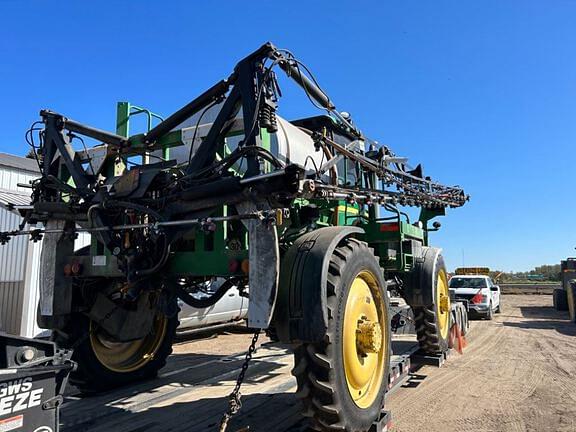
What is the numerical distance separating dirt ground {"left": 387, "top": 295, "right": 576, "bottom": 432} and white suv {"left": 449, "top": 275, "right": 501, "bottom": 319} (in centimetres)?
630

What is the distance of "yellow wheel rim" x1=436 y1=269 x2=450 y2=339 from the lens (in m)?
8.27

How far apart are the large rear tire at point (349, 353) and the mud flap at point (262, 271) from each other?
42 centimetres

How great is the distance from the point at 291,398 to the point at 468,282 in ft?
50.4

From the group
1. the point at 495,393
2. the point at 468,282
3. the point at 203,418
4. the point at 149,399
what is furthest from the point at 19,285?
the point at 468,282

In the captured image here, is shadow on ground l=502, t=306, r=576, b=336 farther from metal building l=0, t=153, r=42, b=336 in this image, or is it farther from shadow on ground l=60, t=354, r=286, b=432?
metal building l=0, t=153, r=42, b=336

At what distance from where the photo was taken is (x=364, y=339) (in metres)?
4.05

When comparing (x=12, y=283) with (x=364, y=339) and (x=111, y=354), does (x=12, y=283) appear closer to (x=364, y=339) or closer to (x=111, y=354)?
(x=111, y=354)

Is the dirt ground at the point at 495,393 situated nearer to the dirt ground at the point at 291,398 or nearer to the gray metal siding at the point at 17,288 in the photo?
the dirt ground at the point at 291,398

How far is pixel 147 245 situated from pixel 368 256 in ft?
6.78

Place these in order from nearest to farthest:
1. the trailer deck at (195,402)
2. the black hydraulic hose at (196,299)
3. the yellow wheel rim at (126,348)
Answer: the black hydraulic hose at (196,299), the trailer deck at (195,402), the yellow wheel rim at (126,348)

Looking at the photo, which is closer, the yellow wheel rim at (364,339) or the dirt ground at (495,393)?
the yellow wheel rim at (364,339)

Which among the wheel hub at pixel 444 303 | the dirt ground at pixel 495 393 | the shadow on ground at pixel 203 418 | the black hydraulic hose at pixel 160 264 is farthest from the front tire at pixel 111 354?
the wheel hub at pixel 444 303

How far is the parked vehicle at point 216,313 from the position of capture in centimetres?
990

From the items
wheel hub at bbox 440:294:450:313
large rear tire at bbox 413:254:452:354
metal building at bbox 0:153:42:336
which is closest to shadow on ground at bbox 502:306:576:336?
wheel hub at bbox 440:294:450:313
